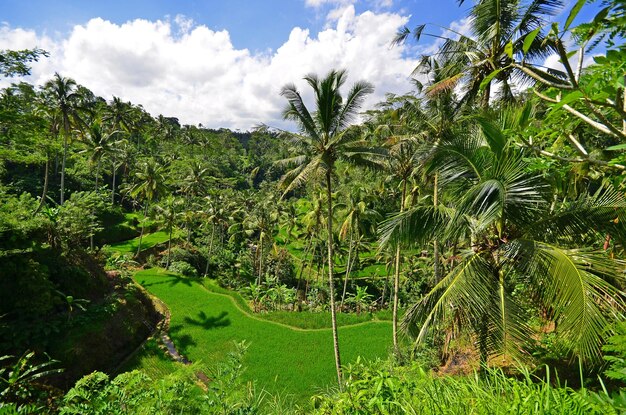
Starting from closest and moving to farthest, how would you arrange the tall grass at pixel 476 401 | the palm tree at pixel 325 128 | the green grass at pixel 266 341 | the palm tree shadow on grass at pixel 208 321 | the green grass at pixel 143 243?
the tall grass at pixel 476 401, the palm tree at pixel 325 128, the green grass at pixel 266 341, the palm tree shadow on grass at pixel 208 321, the green grass at pixel 143 243

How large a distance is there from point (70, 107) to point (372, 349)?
26673 mm

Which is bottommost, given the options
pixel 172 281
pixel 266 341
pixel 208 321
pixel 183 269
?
pixel 266 341

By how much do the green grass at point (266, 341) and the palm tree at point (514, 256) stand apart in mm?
8150

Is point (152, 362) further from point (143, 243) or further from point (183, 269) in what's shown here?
point (143, 243)

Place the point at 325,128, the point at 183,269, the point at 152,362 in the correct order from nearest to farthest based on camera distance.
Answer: the point at 325,128 → the point at 152,362 → the point at 183,269

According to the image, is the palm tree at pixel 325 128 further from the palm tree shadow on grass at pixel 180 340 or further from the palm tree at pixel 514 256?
the palm tree shadow on grass at pixel 180 340

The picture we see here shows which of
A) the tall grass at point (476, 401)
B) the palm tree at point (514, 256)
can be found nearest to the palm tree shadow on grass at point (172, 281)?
the palm tree at point (514, 256)

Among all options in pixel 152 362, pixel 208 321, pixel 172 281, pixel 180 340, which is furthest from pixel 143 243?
pixel 152 362

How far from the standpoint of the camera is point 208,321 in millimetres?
16266

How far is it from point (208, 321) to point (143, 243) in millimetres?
16812

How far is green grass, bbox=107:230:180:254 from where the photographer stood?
27.0 metres

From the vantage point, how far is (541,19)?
278 inches

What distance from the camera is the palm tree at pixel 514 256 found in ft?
13.2

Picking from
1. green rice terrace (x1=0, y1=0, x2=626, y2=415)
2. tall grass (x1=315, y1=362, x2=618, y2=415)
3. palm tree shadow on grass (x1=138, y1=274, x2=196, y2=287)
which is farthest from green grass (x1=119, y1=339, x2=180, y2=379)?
tall grass (x1=315, y1=362, x2=618, y2=415)
